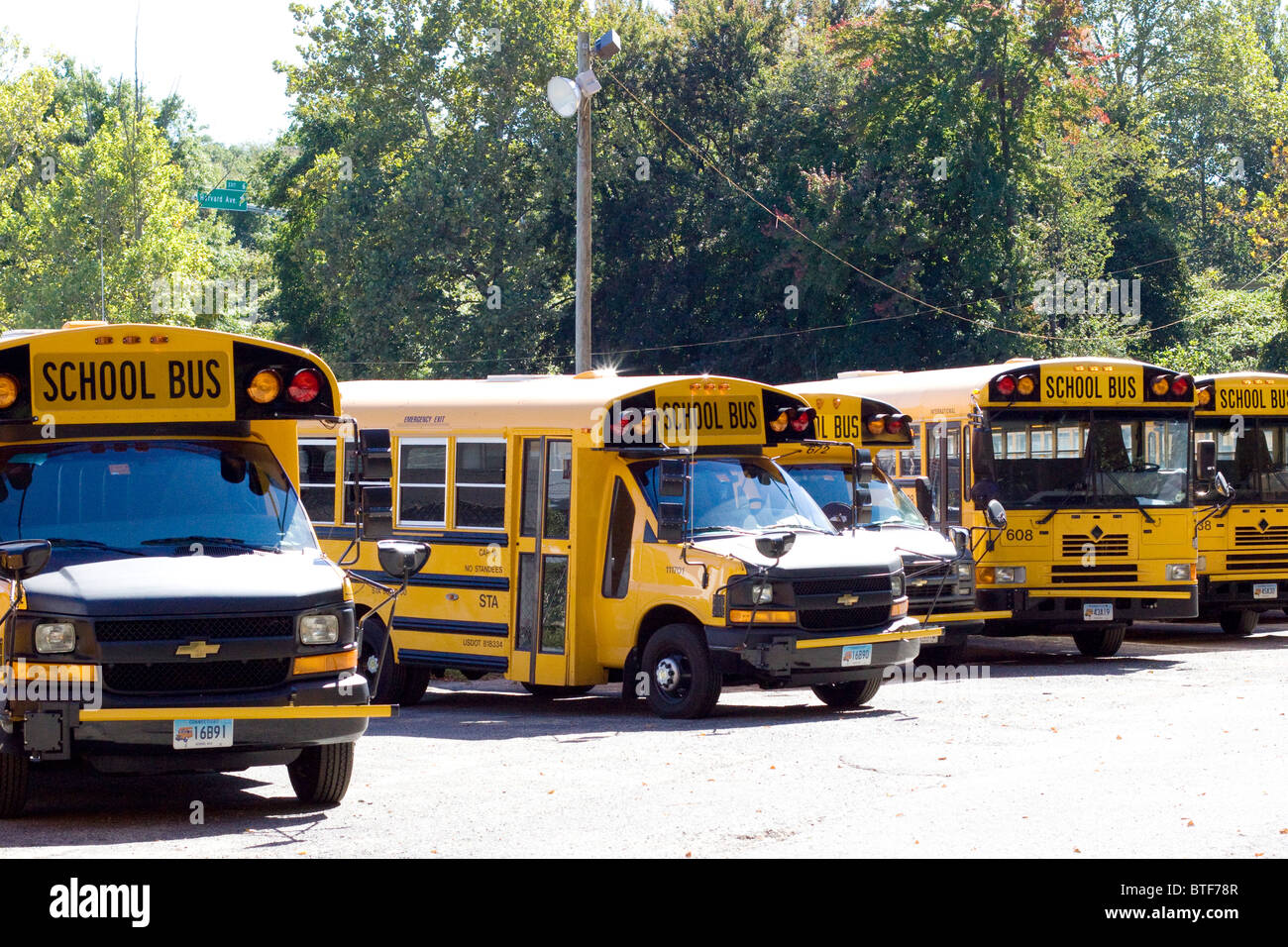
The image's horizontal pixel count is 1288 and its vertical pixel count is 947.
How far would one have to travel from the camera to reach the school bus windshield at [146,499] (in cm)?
959

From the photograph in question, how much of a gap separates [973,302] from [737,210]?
7.05 meters

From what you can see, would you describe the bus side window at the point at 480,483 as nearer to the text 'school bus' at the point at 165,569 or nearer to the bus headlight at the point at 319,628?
the text 'school bus' at the point at 165,569

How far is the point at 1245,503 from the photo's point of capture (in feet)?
70.6

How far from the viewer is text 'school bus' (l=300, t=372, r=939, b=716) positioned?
44.3ft

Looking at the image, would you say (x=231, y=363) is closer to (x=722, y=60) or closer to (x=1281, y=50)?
(x=722, y=60)

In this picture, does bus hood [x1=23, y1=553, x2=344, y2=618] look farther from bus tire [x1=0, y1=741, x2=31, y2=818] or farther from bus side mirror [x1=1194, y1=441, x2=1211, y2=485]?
bus side mirror [x1=1194, y1=441, x2=1211, y2=485]

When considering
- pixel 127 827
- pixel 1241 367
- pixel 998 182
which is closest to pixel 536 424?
pixel 127 827

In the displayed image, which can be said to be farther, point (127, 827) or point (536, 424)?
point (536, 424)

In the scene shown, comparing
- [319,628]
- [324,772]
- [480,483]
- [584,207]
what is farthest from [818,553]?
[584,207]

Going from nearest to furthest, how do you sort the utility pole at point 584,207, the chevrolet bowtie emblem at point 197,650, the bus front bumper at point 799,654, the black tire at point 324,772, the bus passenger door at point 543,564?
the chevrolet bowtie emblem at point 197,650
the black tire at point 324,772
the bus front bumper at point 799,654
the bus passenger door at point 543,564
the utility pole at point 584,207

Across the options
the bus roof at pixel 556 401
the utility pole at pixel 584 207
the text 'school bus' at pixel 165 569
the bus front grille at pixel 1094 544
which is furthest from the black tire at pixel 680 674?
the utility pole at pixel 584 207

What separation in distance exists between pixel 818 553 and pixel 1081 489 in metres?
5.66

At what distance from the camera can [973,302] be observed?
136ft

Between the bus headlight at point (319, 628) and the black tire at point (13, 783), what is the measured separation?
5.15 ft
